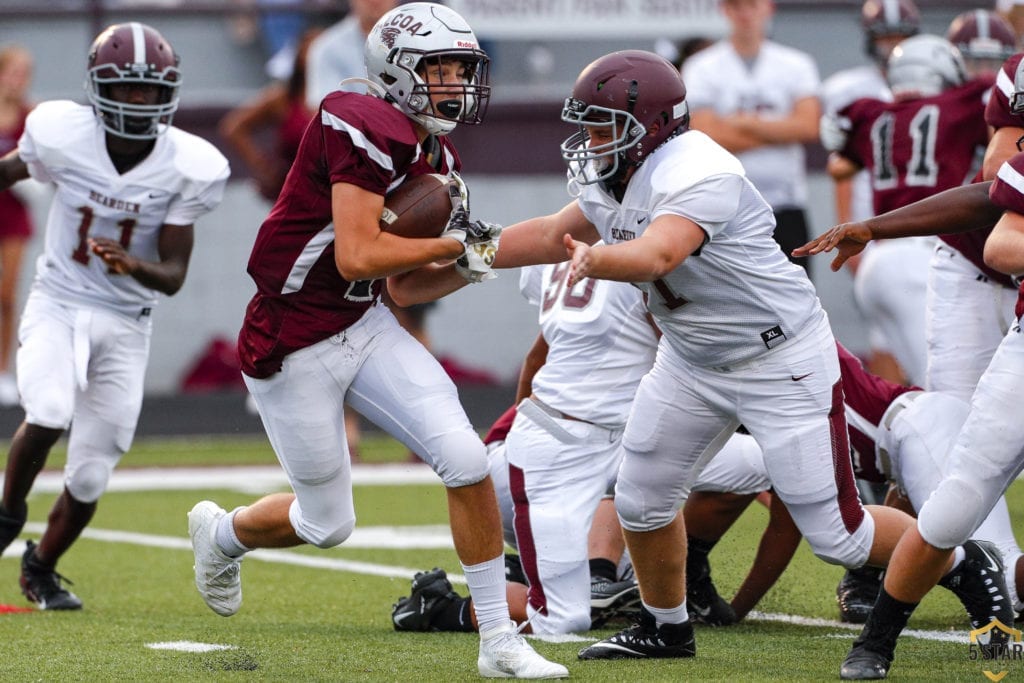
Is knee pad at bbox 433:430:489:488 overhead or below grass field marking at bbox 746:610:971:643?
overhead

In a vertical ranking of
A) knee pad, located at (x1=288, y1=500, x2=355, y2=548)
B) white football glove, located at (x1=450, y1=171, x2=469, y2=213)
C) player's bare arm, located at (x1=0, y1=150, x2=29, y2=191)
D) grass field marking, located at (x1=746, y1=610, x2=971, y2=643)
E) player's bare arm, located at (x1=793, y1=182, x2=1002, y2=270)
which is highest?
white football glove, located at (x1=450, y1=171, x2=469, y2=213)

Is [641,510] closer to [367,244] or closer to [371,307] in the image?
A: [371,307]

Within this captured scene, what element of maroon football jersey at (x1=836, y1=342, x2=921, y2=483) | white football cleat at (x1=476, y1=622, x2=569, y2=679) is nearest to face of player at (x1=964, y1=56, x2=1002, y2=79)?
maroon football jersey at (x1=836, y1=342, x2=921, y2=483)

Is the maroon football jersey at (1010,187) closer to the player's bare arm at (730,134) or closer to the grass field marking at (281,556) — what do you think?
the grass field marking at (281,556)

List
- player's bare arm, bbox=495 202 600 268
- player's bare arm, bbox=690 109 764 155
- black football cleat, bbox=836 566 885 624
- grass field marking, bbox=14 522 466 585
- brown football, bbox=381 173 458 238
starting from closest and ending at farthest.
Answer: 1. brown football, bbox=381 173 458 238
2. player's bare arm, bbox=495 202 600 268
3. black football cleat, bbox=836 566 885 624
4. grass field marking, bbox=14 522 466 585
5. player's bare arm, bbox=690 109 764 155

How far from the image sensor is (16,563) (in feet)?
20.2

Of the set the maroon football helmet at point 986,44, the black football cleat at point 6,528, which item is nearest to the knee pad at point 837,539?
the black football cleat at point 6,528

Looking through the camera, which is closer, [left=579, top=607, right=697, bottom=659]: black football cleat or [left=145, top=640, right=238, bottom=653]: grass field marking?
[left=579, top=607, right=697, bottom=659]: black football cleat

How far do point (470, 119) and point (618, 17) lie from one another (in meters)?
6.48

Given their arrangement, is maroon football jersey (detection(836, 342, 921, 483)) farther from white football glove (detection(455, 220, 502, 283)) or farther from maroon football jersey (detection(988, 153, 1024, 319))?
white football glove (detection(455, 220, 502, 283))

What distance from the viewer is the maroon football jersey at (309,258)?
400cm

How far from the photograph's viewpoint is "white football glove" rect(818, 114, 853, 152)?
632 cm

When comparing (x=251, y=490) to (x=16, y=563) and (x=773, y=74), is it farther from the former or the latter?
(x=773, y=74)

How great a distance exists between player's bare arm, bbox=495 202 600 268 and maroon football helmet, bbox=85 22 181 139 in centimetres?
159
